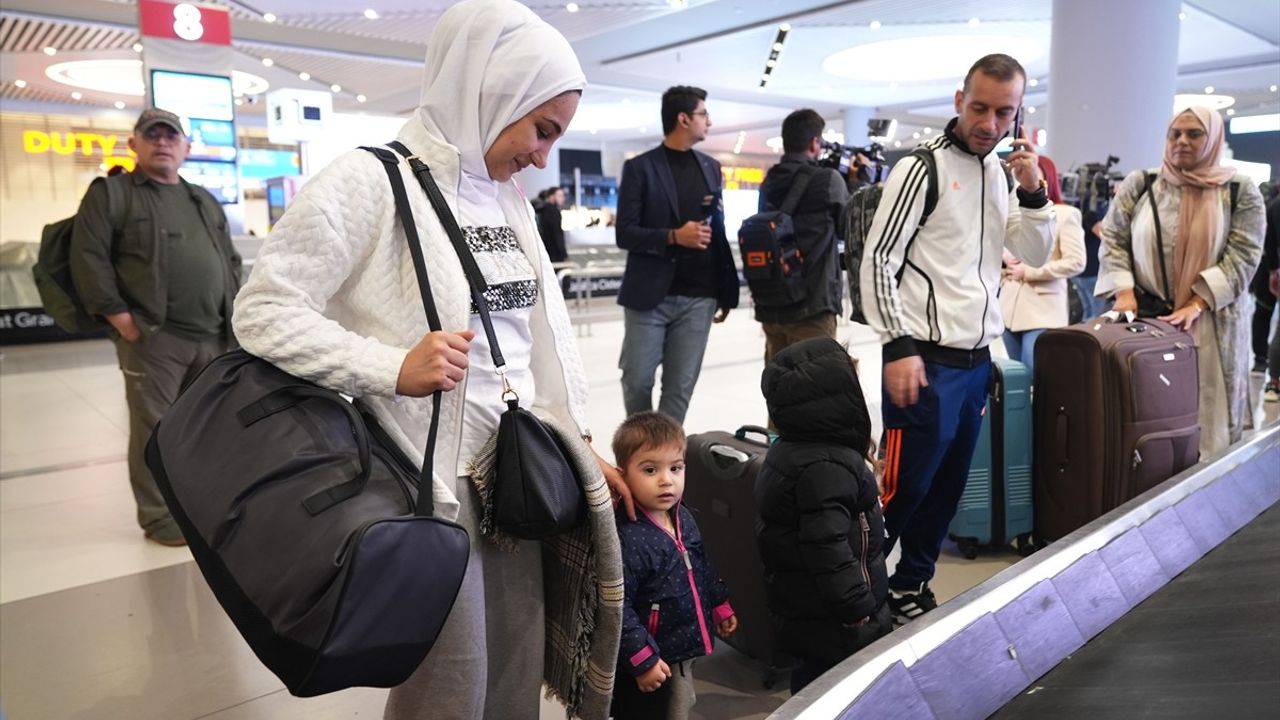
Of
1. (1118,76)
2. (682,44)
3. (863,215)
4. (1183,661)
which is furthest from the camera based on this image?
(682,44)

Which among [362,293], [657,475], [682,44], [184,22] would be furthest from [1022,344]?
[682,44]

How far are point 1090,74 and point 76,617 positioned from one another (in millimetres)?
8799

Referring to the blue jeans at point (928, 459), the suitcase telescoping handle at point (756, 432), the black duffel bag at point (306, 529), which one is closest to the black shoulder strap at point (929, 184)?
the blue jeans at point (928, 459)

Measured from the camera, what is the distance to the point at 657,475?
6.28ft

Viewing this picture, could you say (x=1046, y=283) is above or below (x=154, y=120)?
below

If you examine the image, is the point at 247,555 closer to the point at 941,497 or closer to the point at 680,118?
the point at 941,497

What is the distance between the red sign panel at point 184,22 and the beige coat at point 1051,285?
6.13 meters

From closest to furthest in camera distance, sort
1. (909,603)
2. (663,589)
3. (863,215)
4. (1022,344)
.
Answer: (663,589), (863,215), (909,603), (1022,344)

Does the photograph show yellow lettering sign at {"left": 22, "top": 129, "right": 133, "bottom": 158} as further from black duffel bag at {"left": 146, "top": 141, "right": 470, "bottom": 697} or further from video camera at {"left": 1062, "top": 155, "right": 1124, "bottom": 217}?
black duffel bag at {"left": 146, "top": 141, "right": 470, "bottom": 697}

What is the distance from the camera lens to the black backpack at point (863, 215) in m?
2.50

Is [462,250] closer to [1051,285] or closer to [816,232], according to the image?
[816,232]

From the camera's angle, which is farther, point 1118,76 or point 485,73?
point 1118,76

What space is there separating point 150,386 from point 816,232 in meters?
2.98

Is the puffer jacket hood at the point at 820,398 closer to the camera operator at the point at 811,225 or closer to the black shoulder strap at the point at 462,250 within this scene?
the black shoulder strap at the point at 462,250
